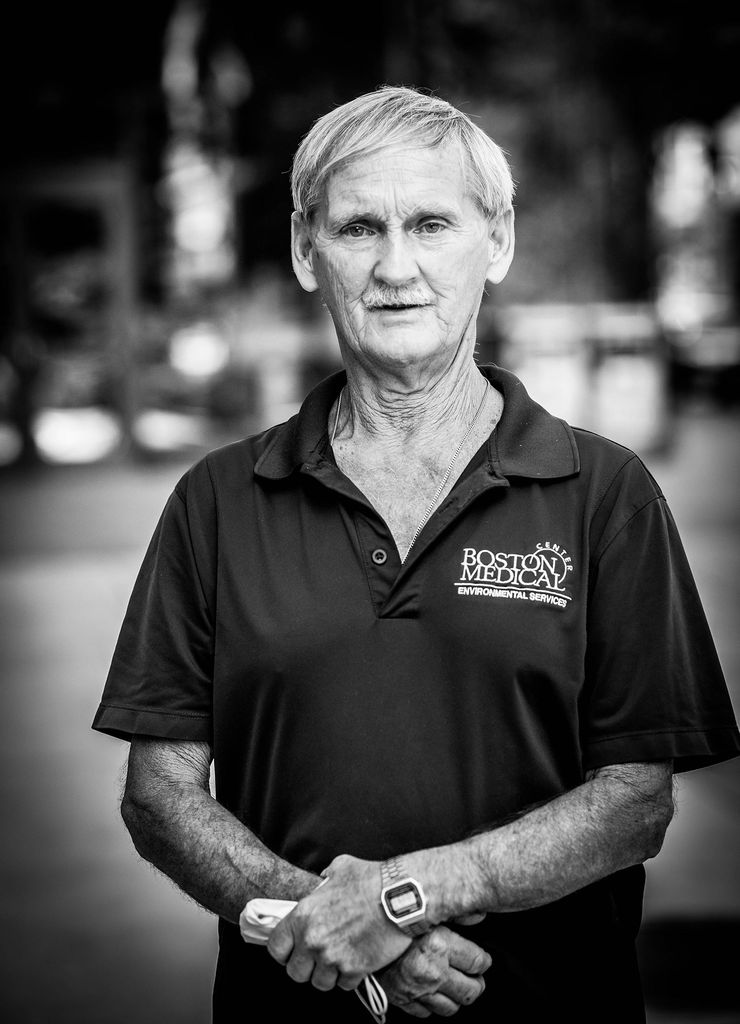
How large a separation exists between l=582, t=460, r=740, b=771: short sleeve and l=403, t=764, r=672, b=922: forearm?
56mm

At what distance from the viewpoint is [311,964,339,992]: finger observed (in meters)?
1.80

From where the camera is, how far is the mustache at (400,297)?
201 centimetres

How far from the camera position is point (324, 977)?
1.81 meters

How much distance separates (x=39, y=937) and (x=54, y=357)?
914 centimetres

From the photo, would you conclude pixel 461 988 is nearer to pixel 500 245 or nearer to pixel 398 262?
pixel 398 262

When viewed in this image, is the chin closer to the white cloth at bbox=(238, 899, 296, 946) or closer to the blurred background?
the white cloth at bbox=(238, 899, 296, 946)

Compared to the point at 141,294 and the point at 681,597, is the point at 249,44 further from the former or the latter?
the point at 681,597

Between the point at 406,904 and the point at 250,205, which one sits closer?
the point at 406,904

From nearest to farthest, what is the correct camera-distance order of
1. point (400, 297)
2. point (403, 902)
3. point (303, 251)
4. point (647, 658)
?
point (403, 902)
point (647, 658)
point (400, 297)
point (303, 251)

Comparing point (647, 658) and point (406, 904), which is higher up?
point (647, 658)

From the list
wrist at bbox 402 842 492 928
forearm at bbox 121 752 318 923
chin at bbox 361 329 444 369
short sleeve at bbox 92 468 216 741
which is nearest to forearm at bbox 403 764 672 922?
wrist at bbox 402 842 492 928

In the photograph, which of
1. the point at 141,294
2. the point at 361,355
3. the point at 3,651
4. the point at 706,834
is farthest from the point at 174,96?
the point at 361,355

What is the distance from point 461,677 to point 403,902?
35cm

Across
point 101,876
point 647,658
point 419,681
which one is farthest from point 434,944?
point 101,876
